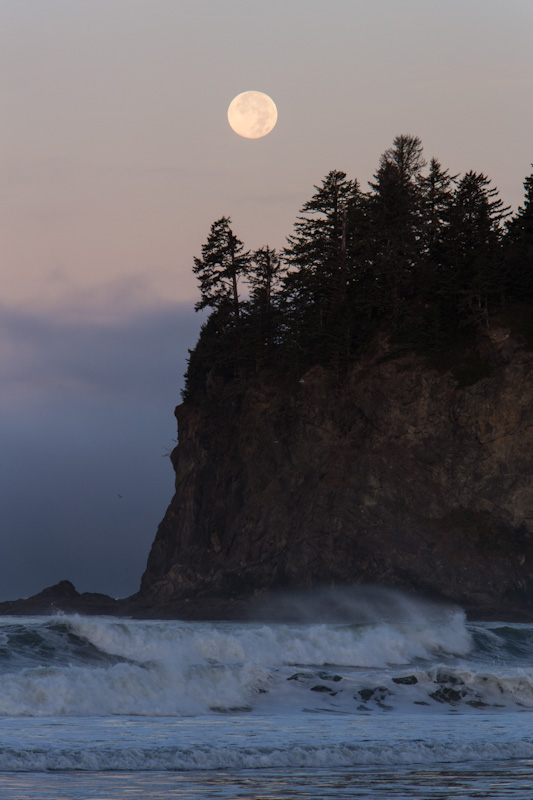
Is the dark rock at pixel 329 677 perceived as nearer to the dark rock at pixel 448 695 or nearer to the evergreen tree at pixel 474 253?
the dark rock at pixel 448 695

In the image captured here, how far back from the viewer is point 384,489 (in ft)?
192

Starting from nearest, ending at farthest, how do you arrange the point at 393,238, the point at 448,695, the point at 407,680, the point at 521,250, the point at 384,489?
the point at 448,695
the point at 407,680
the point at 384,489
the point at 521,250
the point at 393,238

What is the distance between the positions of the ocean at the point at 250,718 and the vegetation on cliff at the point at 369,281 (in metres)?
35.1

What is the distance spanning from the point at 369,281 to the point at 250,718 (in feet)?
186

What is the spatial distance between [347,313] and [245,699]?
1968 inches

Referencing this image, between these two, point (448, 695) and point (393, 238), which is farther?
point (393, 238)

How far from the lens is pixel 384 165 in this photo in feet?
273

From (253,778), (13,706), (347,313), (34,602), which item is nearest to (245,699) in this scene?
(13,706)

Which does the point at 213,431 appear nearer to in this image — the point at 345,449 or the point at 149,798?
the point at 345,449

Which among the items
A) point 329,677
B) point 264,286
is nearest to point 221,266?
point 264,286

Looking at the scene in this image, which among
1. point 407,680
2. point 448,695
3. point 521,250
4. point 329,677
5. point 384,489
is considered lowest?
point 448,695

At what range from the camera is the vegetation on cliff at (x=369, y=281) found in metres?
62.9

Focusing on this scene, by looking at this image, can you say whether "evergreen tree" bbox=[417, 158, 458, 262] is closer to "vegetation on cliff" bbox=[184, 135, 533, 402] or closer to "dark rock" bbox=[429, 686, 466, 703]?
"vegetation on cliff" bbox=[184, 135, 533, 402]

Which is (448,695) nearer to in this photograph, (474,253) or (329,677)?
(329,677)
